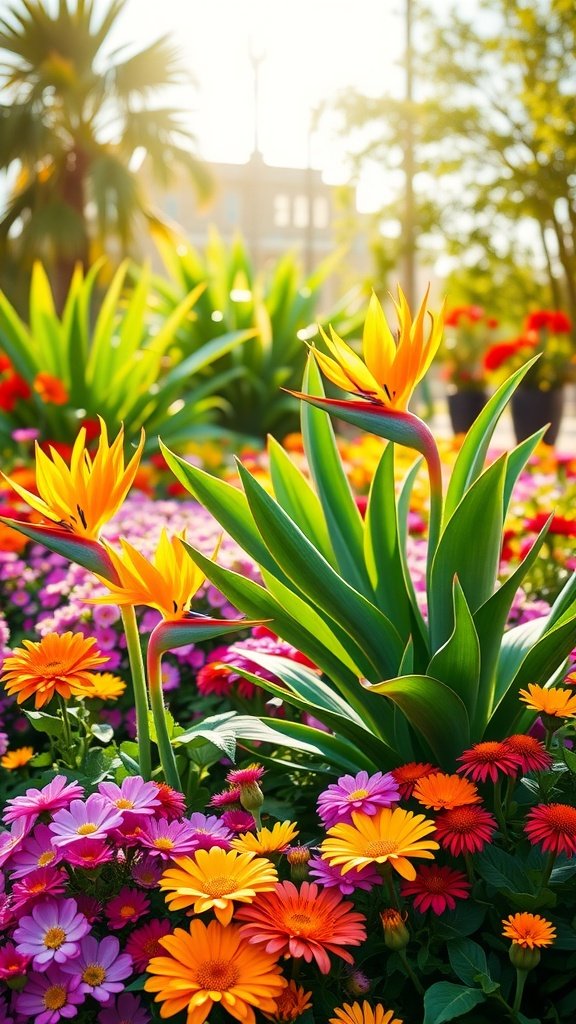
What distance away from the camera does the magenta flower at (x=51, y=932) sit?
88cm

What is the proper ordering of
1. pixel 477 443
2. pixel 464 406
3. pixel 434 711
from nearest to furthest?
pixel 434 711
pixel 477 443
pixel 464 406

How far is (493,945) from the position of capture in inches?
38.9

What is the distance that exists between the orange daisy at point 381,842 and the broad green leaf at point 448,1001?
0.10 m

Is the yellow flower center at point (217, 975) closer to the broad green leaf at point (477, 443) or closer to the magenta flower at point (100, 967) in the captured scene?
the magenta flower at point (100, 967)

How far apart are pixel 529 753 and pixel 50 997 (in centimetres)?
54

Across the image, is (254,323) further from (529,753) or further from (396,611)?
(529,753)

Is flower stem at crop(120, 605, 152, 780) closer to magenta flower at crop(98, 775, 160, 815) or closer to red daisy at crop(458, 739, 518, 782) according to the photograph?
magenta flower at crop(98, 775, 160, 815)

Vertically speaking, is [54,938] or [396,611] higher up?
[396,611]

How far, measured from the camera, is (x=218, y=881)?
0.89 meters

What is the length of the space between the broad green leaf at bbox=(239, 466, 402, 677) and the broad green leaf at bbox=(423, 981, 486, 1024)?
45cm

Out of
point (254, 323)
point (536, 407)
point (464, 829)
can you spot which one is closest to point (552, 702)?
point (464, 829)


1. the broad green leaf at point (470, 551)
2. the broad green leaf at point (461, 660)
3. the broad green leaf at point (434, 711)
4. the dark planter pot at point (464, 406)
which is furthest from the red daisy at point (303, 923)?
the dark planter pot at point (464, 406)

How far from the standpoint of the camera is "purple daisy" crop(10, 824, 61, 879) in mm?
981

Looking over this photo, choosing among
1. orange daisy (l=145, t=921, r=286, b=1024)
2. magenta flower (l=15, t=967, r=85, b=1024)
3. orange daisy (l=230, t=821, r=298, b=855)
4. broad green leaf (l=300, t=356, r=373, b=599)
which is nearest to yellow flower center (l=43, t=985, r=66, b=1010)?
magenta flower (l=15, t=967, r=85, b=1024)
